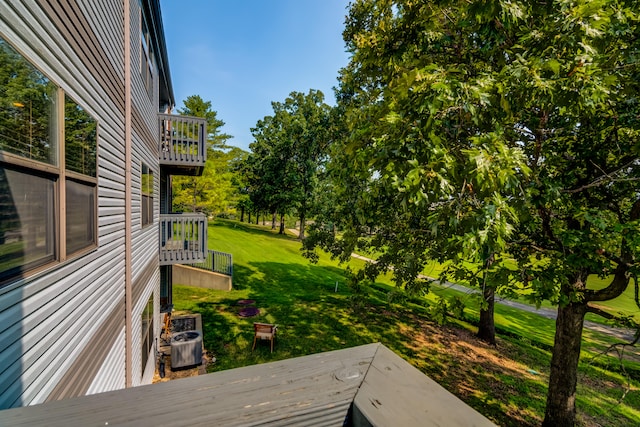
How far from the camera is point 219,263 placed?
1591 centimetres

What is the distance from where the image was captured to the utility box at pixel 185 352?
7770mm

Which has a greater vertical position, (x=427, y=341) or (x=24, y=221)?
(x=24, y=221)

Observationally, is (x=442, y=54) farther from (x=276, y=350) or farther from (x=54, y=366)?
(x=276, y=350)

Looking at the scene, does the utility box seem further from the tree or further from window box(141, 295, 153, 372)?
the tree

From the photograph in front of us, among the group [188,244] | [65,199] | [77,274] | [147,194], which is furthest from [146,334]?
[65,199]

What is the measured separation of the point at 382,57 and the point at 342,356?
5.85 meters

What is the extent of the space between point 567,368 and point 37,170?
9.24 m

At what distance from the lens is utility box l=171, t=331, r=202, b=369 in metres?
7.77

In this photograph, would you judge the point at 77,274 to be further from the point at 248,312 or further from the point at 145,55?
the point at 248,312

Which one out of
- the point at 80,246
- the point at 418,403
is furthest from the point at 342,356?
the point at 80,246

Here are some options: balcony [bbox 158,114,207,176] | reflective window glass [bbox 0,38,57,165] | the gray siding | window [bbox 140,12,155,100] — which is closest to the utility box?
the gray siding

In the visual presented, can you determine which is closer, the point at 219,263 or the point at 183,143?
the point at 183,143

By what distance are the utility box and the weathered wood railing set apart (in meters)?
7.21

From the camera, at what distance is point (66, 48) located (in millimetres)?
2666
